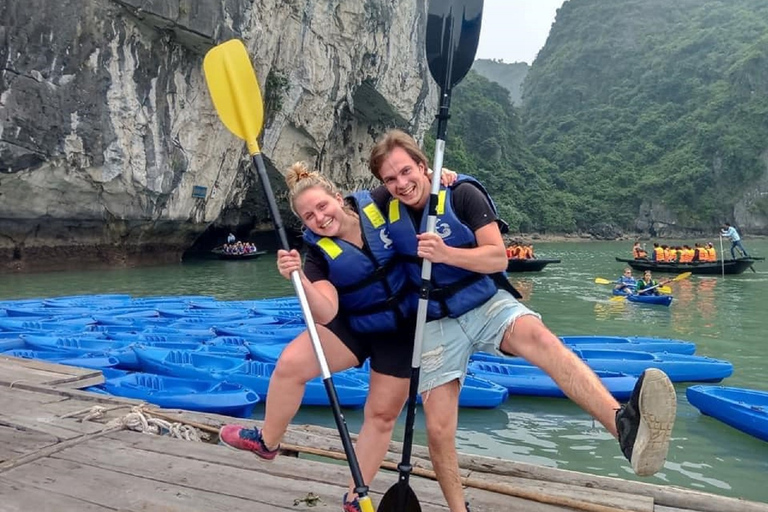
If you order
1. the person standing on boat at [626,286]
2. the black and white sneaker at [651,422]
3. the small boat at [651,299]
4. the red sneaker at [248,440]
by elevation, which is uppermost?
the black and white sneaker at [651,422]

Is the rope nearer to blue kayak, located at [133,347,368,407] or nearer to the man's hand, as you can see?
the man's hand

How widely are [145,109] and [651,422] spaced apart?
18.6 meters

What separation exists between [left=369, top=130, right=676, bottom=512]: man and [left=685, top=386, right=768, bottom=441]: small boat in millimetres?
4021

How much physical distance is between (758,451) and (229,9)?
1745cm

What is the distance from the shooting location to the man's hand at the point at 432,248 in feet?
6.38

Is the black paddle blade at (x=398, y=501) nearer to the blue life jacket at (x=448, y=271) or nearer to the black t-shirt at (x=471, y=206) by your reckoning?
the blue life jacket at (x=448, y=271)

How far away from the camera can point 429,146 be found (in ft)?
139

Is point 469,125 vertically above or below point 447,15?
above

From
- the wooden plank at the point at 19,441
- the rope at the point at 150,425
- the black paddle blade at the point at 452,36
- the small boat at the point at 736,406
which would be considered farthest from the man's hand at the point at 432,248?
the small boat at the point at 736,406

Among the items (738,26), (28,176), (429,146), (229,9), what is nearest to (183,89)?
(229,9)

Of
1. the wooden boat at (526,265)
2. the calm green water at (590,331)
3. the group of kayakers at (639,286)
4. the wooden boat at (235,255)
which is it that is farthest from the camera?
the wooden boat at (235,255)

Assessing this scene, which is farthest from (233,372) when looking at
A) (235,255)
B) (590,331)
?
(235,255)

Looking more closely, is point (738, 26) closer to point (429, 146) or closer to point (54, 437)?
point (429, 146)

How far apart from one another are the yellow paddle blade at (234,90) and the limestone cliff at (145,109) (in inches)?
607
